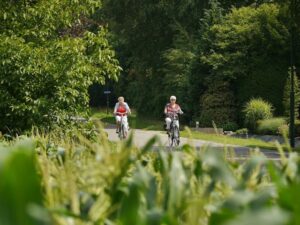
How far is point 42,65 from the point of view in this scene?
36.9ft

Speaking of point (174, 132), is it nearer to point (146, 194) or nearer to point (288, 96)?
point (288, 96)

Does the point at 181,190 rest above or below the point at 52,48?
below

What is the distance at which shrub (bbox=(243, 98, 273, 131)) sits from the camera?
34.4 meters

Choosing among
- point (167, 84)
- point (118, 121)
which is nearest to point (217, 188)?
point (118, 121)

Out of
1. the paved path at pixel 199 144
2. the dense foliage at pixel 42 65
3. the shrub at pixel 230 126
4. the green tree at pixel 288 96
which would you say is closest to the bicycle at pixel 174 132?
the paved path at pixel 199 144

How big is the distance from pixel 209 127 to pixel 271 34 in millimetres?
6640

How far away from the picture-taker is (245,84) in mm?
37250

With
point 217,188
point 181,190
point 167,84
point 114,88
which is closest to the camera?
point 181,190

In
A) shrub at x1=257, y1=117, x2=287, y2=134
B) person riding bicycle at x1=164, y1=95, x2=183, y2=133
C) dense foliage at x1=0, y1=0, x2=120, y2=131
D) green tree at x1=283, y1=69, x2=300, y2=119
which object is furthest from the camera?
green tree at x1=283, y1=69, x2=300, y2=119

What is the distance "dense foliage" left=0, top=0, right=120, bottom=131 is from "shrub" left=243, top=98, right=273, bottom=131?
23.2 metres

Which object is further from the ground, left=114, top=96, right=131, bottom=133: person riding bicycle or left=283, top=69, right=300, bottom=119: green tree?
left=283, top=69, right=300, bottom=119: green tree

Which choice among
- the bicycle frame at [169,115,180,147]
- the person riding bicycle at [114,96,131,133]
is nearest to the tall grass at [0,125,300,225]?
the person riding bicycle at [114,96,131,133]

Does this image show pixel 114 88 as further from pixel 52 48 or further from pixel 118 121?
pixel 52 48

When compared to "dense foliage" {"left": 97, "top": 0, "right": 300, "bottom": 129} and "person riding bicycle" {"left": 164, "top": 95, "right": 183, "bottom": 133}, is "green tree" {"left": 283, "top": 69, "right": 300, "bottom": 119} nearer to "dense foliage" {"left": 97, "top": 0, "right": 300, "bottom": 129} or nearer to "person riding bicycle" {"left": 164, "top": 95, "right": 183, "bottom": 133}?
"dense foliage" {"left": 97, "top": 0, "right": 300, "bottom": 129}
